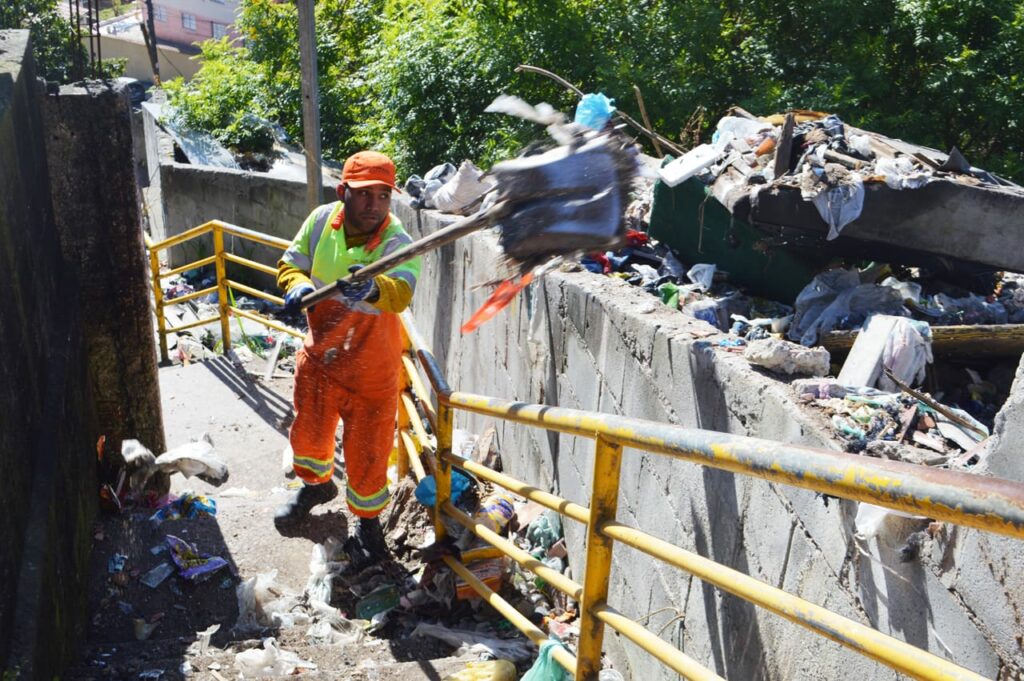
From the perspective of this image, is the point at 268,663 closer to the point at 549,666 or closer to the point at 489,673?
the point at 489,673

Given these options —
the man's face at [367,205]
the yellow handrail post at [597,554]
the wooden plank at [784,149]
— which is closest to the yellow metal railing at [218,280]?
the man's face at [367,205]

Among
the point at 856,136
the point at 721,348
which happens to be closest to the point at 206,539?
the point at 721,348

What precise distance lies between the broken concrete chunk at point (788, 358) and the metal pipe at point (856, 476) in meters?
0.73

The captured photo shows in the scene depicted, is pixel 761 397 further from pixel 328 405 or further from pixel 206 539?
pixel 206 539

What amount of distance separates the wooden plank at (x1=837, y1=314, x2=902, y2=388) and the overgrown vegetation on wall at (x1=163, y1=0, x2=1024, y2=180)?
4.80 m

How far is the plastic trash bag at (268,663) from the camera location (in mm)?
3475

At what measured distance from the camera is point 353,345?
4281 mm

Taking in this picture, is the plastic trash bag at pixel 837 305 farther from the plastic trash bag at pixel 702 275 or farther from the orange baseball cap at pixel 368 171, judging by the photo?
the orange baseball cap at pixel 368 171

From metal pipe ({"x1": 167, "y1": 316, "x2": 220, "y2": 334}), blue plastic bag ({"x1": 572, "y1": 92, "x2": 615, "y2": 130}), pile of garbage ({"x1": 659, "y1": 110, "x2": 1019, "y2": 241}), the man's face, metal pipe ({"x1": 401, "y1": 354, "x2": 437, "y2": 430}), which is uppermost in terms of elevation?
blue plastic bag ({"x1": 572, "y1": 92, "x2": 615, "y2": 130})

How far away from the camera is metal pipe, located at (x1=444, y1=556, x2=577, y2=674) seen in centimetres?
247

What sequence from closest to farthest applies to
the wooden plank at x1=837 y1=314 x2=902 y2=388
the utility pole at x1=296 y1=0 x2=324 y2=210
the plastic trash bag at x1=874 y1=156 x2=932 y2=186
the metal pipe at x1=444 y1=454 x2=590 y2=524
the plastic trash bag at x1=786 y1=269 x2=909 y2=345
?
1. the metal pipe at x1=444 y1=454 x2=590 y2=524
2. the wooden plank at x1=837 y1=314 x2=902 y2=388
3. the plastic trash bag at x1=786 y1=269 x2=909 y2=345
4. the plastic trash bag at x1=874 y1=156 x2=932 y2=186
5. the utility pole at x1=296 y1=0 x2=324 y2=210

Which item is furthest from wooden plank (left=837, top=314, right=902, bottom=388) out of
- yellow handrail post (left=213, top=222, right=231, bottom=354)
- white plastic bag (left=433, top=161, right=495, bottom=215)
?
yellow handrail post (left=213, top=222, right=231, bottom=354)

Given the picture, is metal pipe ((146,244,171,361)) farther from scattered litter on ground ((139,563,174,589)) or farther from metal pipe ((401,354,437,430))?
scattered litter on ground ((139,563,174,589))

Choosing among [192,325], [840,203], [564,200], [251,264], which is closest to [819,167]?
[840,203]
